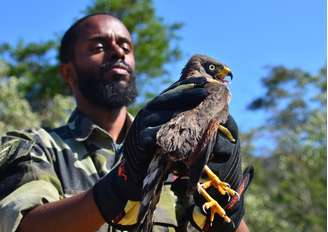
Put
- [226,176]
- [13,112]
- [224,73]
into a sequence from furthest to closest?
1. [13,112]
2. [224,73]
3. [226,176]

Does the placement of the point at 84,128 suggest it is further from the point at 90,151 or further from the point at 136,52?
the point at 136,52

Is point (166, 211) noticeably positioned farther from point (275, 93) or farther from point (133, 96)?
point (275, 93)

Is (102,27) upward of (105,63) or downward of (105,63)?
upward

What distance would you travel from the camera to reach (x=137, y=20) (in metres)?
25.7

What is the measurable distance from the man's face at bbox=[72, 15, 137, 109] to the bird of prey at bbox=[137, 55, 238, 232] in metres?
1.30

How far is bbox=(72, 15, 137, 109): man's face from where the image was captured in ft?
16.2

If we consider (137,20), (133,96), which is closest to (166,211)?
(133,96)

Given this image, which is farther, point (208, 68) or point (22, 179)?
point (208, 68)

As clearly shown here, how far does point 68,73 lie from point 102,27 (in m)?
0.52

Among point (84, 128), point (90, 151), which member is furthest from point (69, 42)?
point (90, 151)

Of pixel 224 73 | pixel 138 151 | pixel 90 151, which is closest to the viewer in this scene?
pixel 138 151

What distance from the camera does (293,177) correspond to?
23938 mm

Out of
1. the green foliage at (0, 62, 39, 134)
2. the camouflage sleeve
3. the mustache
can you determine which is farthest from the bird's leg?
the green foliage at (0, 62, 39, 134)

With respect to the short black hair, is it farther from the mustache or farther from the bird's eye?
the bird's eye
